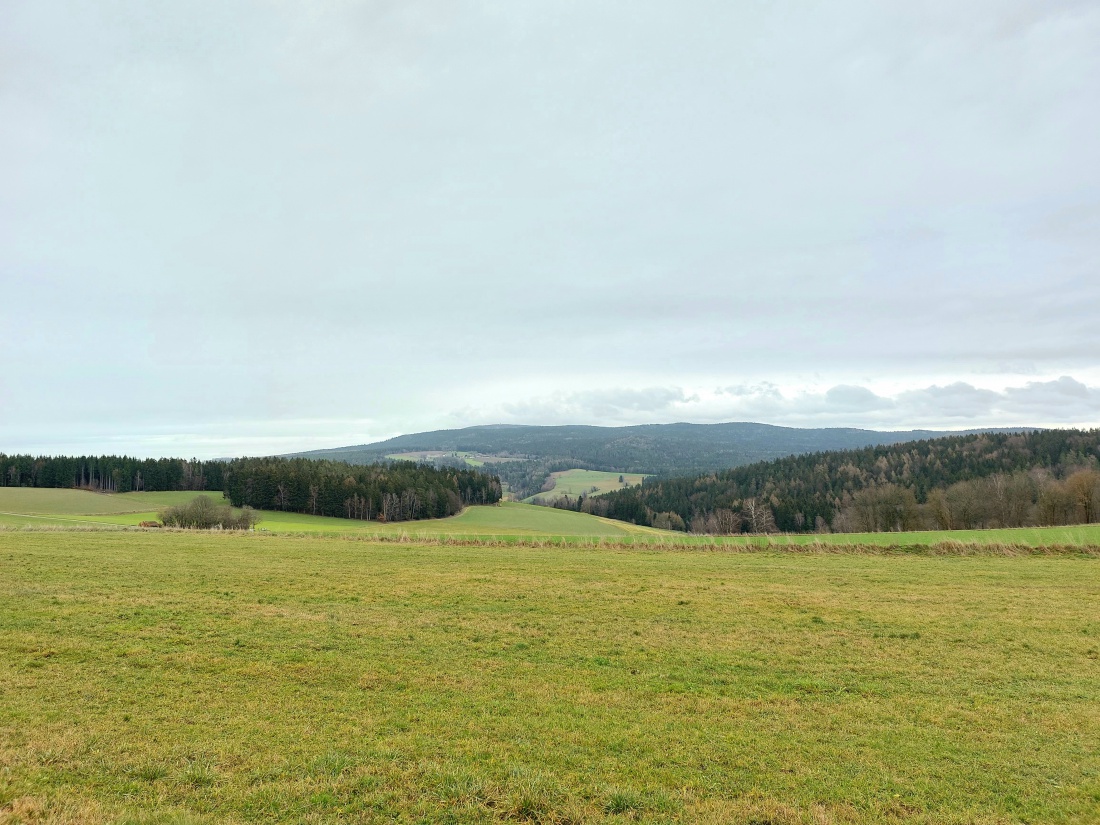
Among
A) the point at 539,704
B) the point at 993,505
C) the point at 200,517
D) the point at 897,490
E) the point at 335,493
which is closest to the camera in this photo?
the point at 539,704

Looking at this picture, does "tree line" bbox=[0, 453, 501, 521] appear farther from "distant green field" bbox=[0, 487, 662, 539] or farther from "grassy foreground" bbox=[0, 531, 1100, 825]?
"grassy foreground" bbox=[0, 531, 1100, 825]

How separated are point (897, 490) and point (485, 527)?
61744mm

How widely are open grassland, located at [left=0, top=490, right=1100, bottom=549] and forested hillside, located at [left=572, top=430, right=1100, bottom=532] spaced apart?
28366mm

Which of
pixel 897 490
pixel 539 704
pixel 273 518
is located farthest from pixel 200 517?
pixel 897 490

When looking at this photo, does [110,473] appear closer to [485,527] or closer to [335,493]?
[335,493]

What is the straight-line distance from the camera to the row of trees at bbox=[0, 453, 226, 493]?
358 feet

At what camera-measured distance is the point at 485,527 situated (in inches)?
3278

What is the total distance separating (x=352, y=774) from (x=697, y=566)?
26.1m

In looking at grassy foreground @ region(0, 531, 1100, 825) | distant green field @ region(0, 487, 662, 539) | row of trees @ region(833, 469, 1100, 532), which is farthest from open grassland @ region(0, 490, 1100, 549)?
row of trees @ region(833, 469, 1100, 532)

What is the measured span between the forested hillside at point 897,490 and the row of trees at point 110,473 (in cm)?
8656

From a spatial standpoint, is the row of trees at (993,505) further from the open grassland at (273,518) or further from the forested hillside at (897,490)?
the open grassland at (273,518)

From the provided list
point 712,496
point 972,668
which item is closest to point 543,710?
point 972,668

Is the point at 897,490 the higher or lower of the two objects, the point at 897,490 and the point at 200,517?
the higher

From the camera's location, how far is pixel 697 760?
862 centimetres
